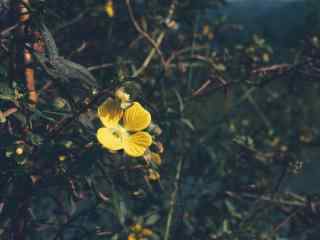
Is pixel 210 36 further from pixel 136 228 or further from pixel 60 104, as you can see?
pixel 60 104

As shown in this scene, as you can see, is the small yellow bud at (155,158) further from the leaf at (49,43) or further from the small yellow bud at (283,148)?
the small yellow bud at (283,148)

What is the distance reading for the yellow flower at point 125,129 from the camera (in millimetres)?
1535

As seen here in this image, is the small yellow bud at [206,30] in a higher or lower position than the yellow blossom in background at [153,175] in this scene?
higher

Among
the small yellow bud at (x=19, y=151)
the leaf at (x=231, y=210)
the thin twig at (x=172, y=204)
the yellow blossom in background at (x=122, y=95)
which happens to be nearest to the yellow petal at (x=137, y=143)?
the yellow blossom in background at (x=122, y=95)

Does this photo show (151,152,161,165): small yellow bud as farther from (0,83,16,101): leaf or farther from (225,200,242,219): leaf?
(225,200,242,219): leaf

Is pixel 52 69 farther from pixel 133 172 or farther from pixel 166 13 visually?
pixel 166 13

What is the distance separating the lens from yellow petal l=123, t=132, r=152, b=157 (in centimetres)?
155

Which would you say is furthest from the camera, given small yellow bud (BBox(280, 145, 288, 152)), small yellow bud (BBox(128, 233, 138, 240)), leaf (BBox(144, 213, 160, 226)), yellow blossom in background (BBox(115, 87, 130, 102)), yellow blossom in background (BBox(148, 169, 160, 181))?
small yellow bud (BBox(280, 145, 288, 152))

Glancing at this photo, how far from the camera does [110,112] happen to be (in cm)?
160

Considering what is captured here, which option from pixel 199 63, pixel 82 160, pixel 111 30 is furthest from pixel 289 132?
pixel 82 160

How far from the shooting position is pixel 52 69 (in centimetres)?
158

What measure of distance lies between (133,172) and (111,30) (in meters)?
0.53

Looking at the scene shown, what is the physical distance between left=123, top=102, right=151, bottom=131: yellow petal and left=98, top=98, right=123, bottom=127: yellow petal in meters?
0.03

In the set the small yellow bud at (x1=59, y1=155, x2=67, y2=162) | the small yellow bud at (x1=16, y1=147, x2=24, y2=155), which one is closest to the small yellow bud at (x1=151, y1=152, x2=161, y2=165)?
the small yellow bud at (x1=59, y1=155, x2=67, y2=162)
